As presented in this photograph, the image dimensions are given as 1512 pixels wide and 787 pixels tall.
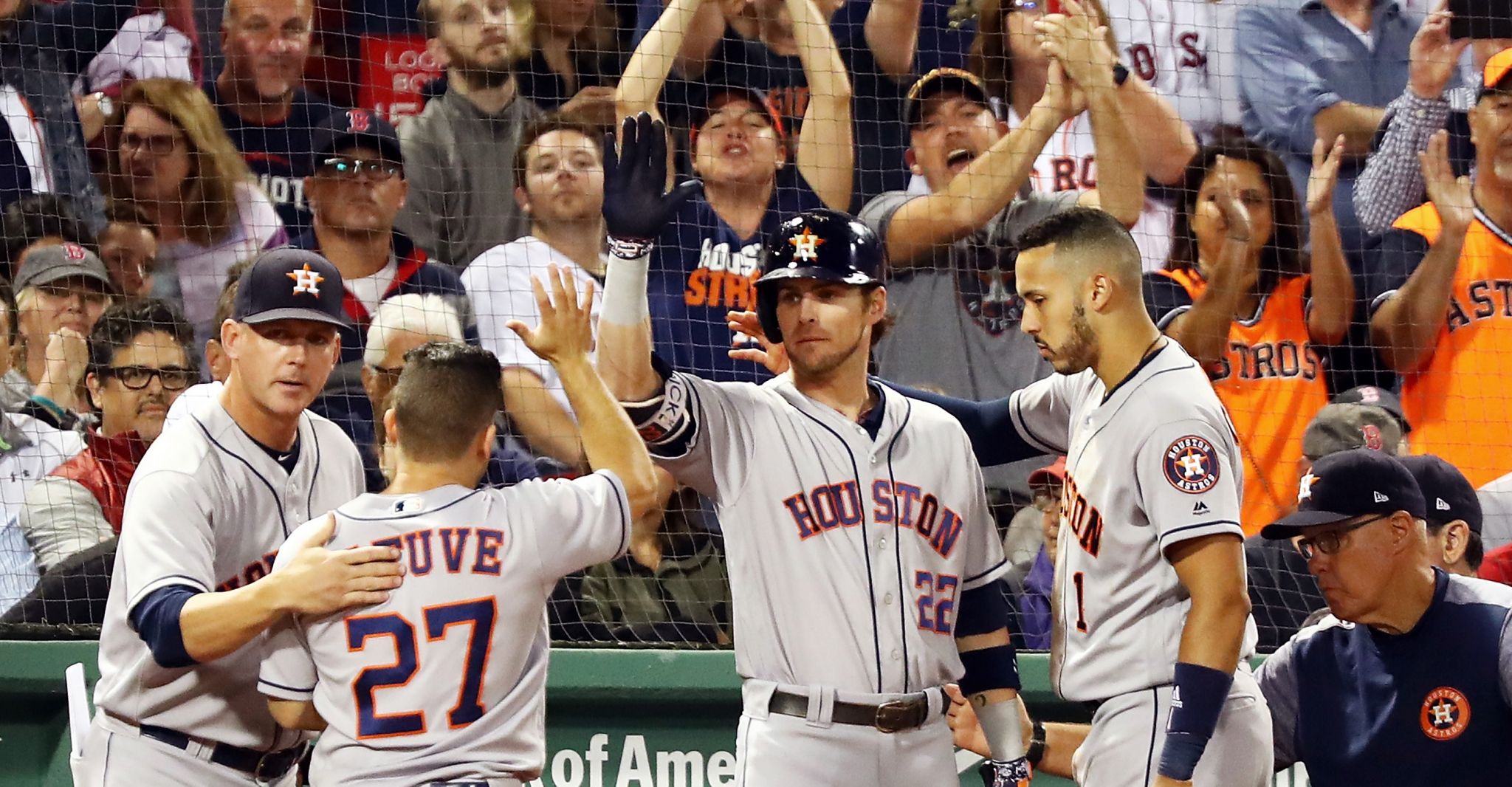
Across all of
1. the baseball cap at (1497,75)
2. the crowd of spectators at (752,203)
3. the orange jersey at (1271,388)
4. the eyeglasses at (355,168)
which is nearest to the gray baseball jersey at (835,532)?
the crowd of spectators at (752,203)

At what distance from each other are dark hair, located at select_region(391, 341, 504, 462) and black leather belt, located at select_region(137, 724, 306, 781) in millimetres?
699

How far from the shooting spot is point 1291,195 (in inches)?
205

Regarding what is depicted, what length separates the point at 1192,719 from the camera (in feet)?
7.61

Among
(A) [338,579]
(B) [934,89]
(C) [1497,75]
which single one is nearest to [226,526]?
(A) [338,579]

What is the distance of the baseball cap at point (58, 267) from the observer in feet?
15.0

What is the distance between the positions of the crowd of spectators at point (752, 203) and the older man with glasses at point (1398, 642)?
1.86m

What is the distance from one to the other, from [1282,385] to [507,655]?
346 cm

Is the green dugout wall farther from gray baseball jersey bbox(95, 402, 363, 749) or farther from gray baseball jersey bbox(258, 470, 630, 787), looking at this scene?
gray baseball jersey bbox(258, 470, 630, 787)

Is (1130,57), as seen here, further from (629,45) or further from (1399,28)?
(629,45)

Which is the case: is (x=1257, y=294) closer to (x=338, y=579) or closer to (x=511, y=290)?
(x=511, y=290)

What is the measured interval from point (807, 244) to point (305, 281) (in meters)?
0.87

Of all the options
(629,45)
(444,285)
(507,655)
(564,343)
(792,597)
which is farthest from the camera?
(629,45)

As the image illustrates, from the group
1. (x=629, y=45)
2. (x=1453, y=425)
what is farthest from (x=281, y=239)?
(x=1453, y=425)

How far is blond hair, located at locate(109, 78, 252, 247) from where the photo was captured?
482 cm
